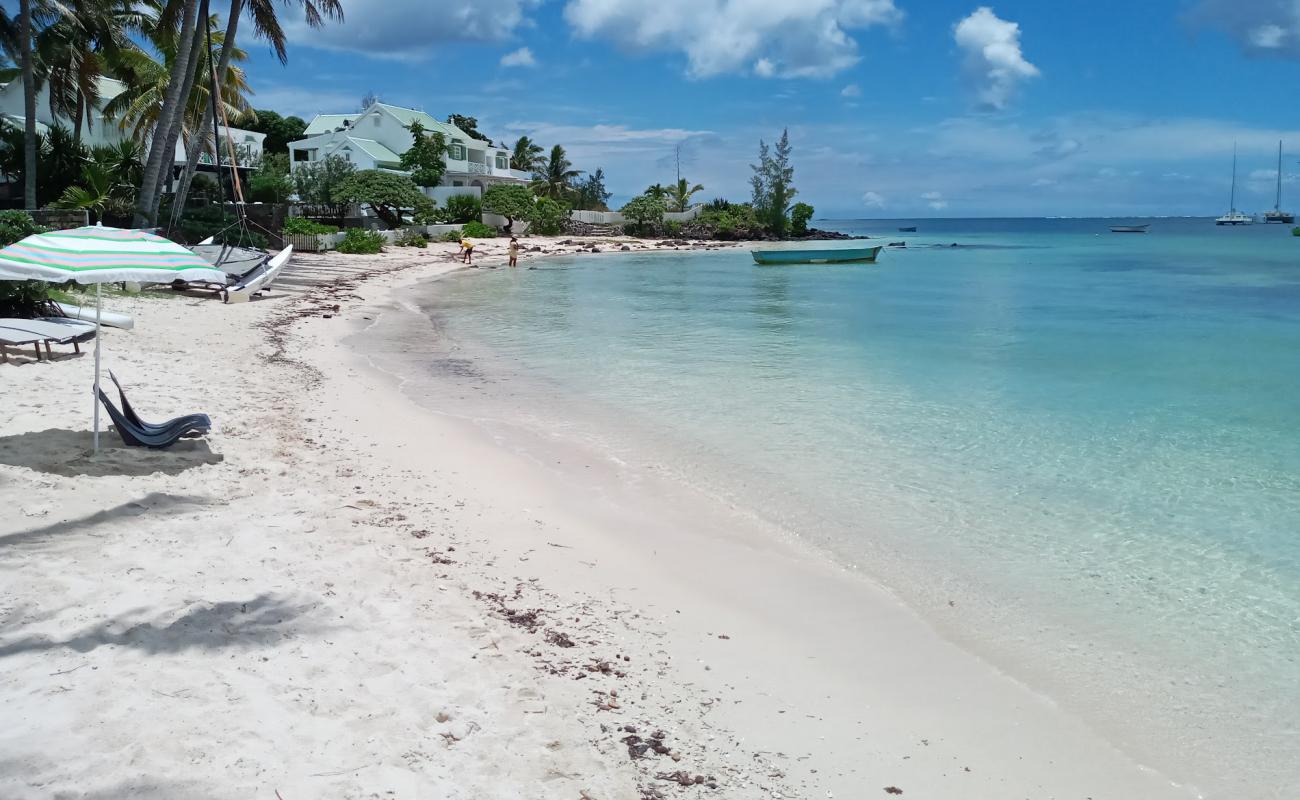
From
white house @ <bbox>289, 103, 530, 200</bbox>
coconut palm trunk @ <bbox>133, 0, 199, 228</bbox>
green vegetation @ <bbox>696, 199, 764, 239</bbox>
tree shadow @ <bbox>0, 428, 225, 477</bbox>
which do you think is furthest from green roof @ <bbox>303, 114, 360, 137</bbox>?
tree shadow @ <bbox>0, 428, 225, 477</bbox>

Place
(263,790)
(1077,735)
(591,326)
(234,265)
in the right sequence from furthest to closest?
1. (591,326)
2. (234,265)
3. (1077,735)
4. (263,790)

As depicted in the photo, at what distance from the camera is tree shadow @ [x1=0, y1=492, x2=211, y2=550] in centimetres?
586

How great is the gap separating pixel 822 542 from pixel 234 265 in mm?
19056

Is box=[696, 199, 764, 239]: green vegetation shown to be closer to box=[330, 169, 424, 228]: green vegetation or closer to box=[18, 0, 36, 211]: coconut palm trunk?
box=[330, 169, 424, 228]: green vegetation

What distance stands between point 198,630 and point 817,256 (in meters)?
53.9

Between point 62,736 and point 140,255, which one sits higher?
point 140,255

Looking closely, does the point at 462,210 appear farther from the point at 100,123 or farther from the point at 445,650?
the point at 445,650

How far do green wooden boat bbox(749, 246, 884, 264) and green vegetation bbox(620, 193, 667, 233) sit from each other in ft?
80.2

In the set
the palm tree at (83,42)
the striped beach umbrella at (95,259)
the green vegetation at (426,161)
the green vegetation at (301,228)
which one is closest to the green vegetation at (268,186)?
the green vegetation at (301,228)

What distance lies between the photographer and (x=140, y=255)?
716cm

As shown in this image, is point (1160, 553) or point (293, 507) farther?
point (1160, 553)

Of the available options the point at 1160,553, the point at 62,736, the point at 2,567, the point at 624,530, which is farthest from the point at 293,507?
the point at 1160,553

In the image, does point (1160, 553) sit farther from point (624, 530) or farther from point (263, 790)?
point (263, 790)

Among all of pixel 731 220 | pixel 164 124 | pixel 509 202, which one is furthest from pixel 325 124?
pixel 164 124
